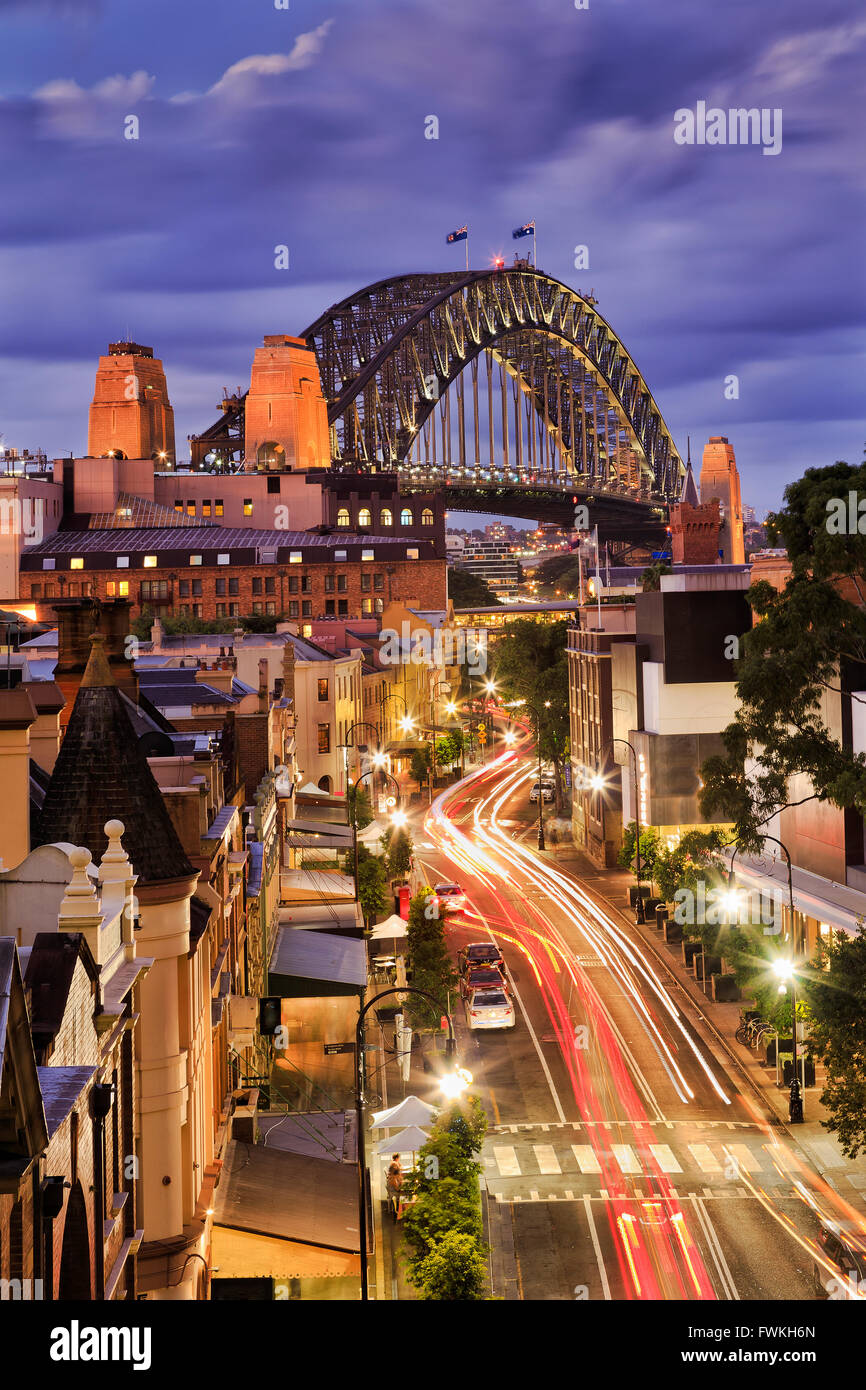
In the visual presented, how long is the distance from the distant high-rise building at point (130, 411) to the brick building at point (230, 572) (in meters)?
33.1

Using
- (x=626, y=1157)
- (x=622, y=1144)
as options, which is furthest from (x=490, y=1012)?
(x=626, y=1157)

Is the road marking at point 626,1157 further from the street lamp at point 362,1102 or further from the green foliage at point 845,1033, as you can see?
the green foliage at point 845,1033

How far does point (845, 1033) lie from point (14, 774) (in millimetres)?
18547

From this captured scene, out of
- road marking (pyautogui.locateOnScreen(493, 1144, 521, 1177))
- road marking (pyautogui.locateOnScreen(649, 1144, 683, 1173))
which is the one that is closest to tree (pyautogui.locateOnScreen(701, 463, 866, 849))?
road marking (pyautogui.locateOnScreen(649, 1144, 683, 1173))

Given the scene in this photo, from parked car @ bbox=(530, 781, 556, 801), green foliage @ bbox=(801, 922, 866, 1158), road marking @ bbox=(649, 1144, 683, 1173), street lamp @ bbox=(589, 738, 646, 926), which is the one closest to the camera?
green foliage @ bbox=(801, 922, 866, 1158)

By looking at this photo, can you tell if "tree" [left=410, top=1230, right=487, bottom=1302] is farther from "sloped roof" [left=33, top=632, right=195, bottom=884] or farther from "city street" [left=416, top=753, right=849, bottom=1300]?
"sloped roof" [left=33, top=632, right=195, bottom=884]

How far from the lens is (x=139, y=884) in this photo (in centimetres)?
1736

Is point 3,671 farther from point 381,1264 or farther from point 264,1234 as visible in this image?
point 381,1264

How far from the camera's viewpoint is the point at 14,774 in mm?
15492

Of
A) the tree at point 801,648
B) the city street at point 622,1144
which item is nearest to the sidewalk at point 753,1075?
the city street at point 622,1144

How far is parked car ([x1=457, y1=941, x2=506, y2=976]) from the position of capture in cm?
4721

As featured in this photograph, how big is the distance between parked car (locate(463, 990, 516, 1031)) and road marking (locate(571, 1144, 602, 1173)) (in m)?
9.76

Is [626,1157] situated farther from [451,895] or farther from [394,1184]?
[451,895]

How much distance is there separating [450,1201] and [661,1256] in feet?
16.4
